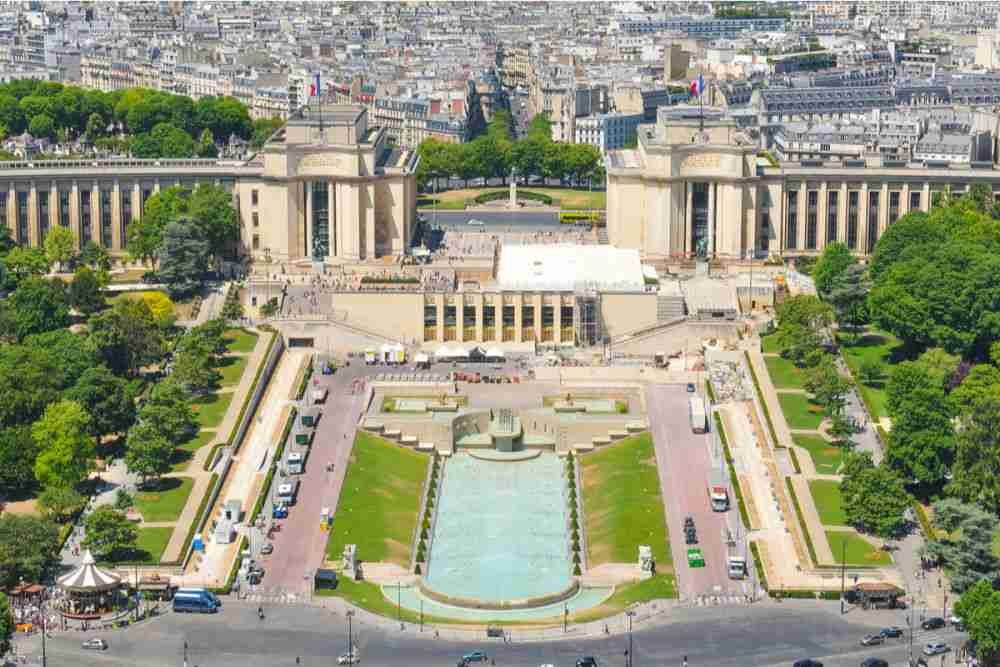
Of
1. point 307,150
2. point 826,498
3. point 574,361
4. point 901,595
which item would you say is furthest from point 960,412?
point 307,150

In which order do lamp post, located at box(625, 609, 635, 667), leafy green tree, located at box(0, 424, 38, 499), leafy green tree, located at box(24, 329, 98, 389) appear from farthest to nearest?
leafy green tree, located at box(24, 329, 98, 389) < leafy green tree, located at box(0, 424, 38, 499) < lamp post, located at box(625, 609, 635, 667)

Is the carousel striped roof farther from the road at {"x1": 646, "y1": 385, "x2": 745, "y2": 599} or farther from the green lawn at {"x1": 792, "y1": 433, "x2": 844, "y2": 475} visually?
the green lawn at {"x1": 792, "y1": 433, "x2": 844, "y2": 475}

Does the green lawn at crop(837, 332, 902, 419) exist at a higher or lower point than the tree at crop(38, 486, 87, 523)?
higher

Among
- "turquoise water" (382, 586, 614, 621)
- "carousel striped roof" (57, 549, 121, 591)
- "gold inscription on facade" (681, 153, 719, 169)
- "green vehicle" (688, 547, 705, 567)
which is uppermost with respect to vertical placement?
"gold inscription on facade" (681, 153, 719, 169)

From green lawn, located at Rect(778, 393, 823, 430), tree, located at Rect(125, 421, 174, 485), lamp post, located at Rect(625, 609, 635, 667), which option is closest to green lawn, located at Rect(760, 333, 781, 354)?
green lawn, located at Rect(778, 393, 823, 430)

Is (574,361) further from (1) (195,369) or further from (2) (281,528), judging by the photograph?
(2) (281,528)

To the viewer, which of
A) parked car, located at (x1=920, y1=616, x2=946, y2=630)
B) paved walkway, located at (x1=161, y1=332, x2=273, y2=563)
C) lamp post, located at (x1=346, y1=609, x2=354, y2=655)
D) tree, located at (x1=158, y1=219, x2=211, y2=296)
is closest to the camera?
lamp post, located at (x1=346, y1=609, x2=354, y2=655)

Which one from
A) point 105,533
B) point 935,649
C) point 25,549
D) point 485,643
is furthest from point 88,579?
point 935,649

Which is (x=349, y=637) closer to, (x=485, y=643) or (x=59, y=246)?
(x=485, y=643)
